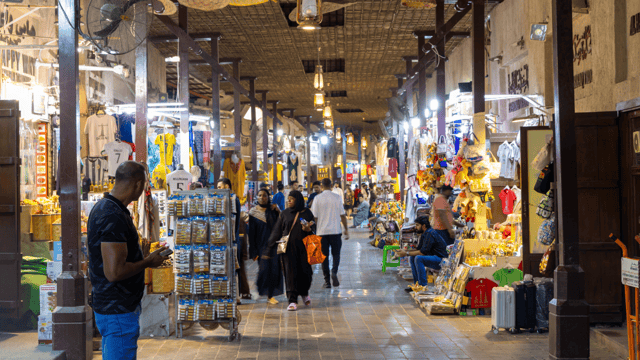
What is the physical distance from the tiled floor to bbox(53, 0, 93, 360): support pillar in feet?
3.17

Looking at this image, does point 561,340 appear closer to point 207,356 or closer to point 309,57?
point 207,356

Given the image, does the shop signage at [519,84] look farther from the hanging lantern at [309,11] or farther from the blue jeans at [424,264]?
the hanging lantern at [309,11]

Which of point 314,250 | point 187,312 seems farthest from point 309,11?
point 314,250

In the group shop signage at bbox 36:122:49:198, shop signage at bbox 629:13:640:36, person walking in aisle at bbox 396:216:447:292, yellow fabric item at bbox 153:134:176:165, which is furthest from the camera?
yellow fabric item at bbox 153:134:176:165

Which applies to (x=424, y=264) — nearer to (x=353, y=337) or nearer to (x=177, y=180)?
(x=353, y=337)

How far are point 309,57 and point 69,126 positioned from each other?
13040 mm

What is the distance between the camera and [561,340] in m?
4.90

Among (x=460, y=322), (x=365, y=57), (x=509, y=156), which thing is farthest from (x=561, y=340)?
(x=365, y=57)

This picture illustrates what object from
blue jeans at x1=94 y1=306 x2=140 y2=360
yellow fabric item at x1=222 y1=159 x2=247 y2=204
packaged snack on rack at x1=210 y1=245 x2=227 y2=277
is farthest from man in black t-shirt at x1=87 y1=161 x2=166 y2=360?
yellow fabric item at x1=222 y1=159 x2=247 y2=204

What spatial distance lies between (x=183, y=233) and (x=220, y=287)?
703 millimetres

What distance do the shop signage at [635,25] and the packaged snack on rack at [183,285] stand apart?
5.91 metres

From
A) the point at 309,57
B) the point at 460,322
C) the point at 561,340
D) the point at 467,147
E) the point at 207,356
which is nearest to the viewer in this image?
the point at 561,340

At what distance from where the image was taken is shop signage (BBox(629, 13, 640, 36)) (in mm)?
7027

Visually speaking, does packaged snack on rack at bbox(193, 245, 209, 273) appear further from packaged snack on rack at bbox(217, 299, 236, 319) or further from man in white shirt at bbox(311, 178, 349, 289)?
man in white shirt at bbox(311, 178, 349, 289)
